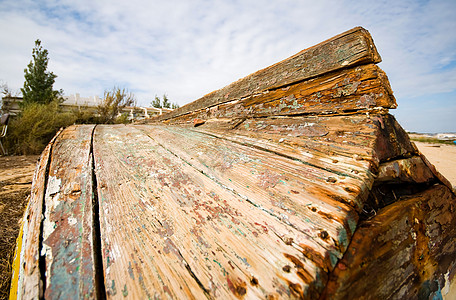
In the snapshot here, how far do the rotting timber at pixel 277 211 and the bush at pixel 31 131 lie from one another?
30.6 ft

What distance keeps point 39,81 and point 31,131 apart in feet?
47.0

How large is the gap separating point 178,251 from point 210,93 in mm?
1508

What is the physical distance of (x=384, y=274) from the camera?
511 millimetres

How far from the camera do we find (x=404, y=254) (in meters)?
0.58

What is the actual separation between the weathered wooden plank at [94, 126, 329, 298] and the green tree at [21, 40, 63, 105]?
2142cm

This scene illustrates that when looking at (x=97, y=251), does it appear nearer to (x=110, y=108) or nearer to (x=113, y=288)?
(x=113, y=288)

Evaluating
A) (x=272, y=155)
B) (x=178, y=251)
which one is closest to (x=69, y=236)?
(x=178, y=251)

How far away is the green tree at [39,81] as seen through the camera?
53.6 feet

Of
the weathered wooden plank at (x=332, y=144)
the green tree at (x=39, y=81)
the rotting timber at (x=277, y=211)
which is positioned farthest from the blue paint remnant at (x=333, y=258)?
the green tree at (x=39, y=81)

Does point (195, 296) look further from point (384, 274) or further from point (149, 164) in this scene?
point (149, 164)

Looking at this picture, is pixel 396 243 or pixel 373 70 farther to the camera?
pixel 373 70

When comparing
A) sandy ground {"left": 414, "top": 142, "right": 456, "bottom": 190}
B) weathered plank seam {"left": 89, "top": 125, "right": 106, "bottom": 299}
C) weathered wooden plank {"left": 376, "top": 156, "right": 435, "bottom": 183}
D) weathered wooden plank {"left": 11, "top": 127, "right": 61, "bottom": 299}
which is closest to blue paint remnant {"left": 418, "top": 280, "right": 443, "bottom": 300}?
weathered wooden plank {"left": 376, "top": 156, "right": 435, "bottom": 183}

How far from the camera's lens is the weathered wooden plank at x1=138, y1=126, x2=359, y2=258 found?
47cm

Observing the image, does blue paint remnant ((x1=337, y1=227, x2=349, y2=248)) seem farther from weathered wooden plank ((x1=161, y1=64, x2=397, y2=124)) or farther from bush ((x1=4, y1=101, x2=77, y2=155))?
bush ((x1=4, y1=101, x2=77, y2=155))
